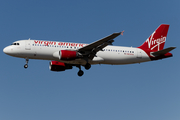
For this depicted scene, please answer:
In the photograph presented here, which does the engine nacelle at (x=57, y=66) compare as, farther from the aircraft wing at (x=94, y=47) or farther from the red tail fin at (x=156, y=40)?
the red tail fin at (x=156, y=40)

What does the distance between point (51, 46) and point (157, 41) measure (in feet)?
57.5

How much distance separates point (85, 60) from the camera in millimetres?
40969

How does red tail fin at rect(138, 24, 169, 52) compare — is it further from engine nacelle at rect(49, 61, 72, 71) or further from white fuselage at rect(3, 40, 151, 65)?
engine nacelle at rect(49, 61, 72, 71)

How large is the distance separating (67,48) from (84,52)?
2.65 m

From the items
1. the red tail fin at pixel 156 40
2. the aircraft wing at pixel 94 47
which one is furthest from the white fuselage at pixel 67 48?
the red tail fin at pixel 156 40

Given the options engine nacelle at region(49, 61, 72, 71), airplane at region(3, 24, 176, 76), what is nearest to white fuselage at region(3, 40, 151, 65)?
airplane at region(3, 24, 176, 76)

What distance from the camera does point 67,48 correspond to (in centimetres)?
4094

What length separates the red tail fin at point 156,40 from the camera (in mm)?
46016

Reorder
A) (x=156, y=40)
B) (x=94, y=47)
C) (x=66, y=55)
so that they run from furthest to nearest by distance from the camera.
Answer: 1. (x=156, y=40)
2. (x=94, y=47)
3. (x=66, y=55)

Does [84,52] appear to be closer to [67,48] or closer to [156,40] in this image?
[67,48]

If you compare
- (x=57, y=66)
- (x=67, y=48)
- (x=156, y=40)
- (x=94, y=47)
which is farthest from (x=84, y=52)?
(x=156, y=40)

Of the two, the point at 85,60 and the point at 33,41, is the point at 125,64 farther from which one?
the point at 33,41

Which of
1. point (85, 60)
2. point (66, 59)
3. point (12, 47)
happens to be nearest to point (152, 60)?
point (85, 60)

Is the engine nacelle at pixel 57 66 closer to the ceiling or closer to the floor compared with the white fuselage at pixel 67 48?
closer to the floor
